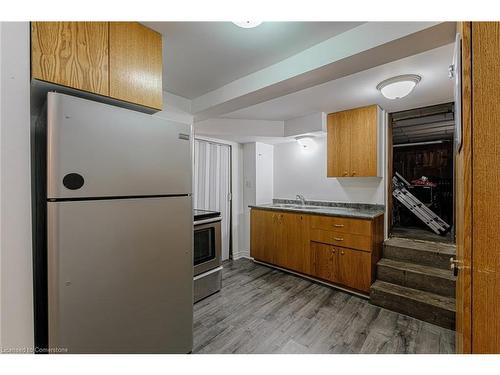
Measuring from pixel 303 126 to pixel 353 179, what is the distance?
41.8 inches

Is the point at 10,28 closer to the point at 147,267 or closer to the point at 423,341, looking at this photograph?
the point at 147,267

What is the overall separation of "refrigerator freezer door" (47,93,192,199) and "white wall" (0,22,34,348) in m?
0.12

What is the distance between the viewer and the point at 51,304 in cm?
90

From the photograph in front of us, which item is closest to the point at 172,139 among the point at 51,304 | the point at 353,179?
the point at 51,304

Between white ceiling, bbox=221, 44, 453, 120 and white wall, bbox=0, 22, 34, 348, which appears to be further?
white ceiling, bbox=221, 44, 453, 120

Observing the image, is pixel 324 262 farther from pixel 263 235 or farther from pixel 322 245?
pixel 263 235

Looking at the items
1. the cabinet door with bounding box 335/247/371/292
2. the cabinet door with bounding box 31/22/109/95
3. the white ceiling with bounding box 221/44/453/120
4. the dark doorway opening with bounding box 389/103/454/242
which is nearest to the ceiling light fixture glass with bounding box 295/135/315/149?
the white ceiling with bounding box 221/44/453/120

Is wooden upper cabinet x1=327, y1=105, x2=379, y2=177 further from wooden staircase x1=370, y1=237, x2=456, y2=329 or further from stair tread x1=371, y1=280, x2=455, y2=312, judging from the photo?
stair tread x1=371, y1=280, x2=455, y2=312

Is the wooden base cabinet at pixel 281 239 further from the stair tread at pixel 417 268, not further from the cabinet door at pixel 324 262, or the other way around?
the stair tread at pixel 417 268

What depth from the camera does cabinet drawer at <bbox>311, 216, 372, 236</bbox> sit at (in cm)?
250

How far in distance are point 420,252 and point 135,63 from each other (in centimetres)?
326

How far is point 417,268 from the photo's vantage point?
8.02 ft

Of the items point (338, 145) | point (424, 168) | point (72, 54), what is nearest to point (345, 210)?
point (338, 145)

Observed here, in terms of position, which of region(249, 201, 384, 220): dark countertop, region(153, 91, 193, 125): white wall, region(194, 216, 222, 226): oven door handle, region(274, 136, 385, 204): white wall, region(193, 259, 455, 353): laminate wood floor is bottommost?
region(193, 259, 455, 353): laminate wood floor
